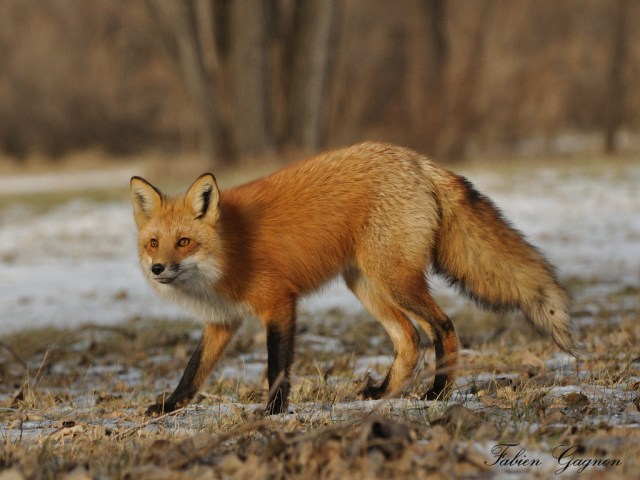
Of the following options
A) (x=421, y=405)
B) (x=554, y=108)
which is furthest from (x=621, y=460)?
(x=554, y=108)

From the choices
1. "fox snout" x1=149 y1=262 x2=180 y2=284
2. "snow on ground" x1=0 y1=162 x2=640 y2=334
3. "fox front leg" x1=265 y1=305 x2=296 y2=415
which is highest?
"fox snout" x1=149 y1=262 x2=180 y2=284

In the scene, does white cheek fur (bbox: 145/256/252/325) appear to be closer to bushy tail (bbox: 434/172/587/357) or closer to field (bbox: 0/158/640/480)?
field (bbox: 0/158/640/480)

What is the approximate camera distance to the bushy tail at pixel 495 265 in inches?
198

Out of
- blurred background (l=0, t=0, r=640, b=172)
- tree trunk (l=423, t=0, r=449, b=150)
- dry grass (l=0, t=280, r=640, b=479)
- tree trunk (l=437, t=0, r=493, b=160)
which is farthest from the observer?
tree trunk (l=423, t=0, r=449, b=150)

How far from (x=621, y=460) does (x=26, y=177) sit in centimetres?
3035

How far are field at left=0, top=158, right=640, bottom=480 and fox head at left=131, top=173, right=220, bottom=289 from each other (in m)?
0.85

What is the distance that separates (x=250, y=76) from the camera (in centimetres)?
2523

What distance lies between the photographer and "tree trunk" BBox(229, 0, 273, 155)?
81.2 feet

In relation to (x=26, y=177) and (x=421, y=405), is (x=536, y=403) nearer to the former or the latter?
(x=421, y=405)

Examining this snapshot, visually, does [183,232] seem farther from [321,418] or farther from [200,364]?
[321,418]

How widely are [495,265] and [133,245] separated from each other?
36.7ft

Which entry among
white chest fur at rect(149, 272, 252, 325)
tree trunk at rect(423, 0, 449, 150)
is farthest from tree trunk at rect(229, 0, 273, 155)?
white chest fur at rect(149, 272, 252, 325)

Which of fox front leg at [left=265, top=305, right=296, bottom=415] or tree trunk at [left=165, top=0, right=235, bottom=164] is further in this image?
tree trunk at [left=165, top=0, right=235, bottom=164]

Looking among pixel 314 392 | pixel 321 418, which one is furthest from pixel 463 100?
pixel 321 418
